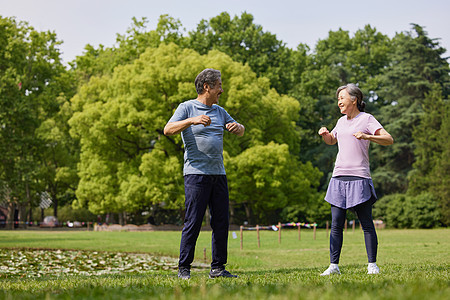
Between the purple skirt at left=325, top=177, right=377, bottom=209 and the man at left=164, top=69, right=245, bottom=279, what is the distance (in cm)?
123

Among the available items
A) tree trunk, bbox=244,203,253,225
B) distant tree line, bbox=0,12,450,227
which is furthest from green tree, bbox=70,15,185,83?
tree trunk, bbox=244,203,253,225

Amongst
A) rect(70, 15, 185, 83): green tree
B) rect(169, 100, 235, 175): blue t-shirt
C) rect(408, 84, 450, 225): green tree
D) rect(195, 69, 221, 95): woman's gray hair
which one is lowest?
rect(169, 100, 235, 175): blue t-shirt

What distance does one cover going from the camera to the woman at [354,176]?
6.05 metres

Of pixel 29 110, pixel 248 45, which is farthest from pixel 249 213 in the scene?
pixel 29 110

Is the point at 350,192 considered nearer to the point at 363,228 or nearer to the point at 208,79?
the point at 363,228

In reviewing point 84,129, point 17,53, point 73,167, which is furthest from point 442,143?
point 17,53

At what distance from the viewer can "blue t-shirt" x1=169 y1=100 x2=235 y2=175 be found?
5.94 meters

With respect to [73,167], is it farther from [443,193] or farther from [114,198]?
[443,193]

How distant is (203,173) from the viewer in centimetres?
591

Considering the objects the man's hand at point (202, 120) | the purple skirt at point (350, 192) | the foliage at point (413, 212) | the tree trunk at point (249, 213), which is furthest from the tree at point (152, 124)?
the man's hand at point (202, 120)

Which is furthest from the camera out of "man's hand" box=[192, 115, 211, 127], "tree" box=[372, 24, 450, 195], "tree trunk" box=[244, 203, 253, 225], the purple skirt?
"tree" box=[372, 24, 450, 195]

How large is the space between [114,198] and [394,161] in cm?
2166

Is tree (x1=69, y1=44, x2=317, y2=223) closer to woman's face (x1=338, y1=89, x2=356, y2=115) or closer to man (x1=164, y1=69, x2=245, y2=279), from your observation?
woman's face (x1=338, y1=89, x2=356, y2=115)

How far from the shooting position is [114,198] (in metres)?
35.0
